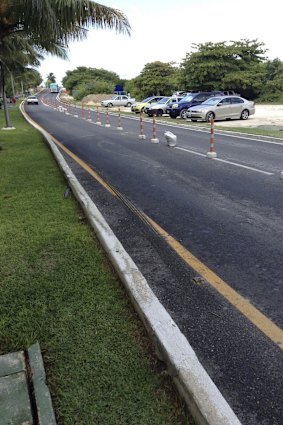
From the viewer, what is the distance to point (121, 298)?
11.7ft

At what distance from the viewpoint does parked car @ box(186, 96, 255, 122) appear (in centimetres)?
2431

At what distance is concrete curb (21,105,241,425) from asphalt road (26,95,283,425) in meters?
0.15

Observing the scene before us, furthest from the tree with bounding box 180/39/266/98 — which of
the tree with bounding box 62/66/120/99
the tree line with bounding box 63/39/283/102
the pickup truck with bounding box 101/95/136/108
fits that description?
the tree with bounding box 62/66/120/99

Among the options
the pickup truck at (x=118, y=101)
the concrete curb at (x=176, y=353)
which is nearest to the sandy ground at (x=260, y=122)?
the concrete curb at (x=176, y=353)

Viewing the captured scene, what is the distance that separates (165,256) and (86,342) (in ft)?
5.93

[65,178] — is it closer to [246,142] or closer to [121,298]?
[121,298]

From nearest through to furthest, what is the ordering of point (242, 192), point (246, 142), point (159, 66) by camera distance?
1. point (242, 192)
2. point (246, 142)
3. point (159, 66)

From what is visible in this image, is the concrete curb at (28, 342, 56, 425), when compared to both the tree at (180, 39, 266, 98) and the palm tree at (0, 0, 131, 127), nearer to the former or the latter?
the palm tree at (0, 0, 131, 127)

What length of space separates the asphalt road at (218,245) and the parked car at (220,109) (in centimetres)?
1355

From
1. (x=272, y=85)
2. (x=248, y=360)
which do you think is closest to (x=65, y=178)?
(x=248, y=360)

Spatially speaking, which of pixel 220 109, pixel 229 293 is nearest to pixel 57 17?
pixel 229 293

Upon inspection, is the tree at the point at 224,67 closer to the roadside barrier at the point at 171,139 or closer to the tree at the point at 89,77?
the roadside barrier at the point at 171,139

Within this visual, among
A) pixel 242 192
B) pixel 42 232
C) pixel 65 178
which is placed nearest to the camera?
pixel 42 232

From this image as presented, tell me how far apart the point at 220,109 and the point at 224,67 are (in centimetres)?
2464
